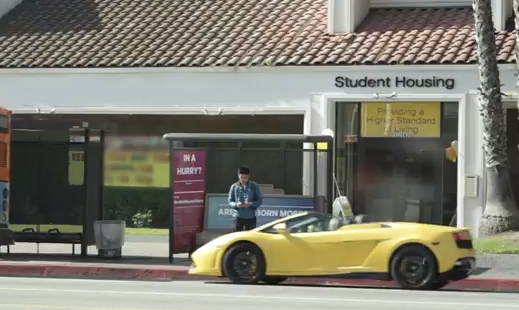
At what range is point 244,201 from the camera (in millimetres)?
18906

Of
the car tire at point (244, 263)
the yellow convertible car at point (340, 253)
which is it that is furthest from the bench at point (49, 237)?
the car tire at point (244, 263)

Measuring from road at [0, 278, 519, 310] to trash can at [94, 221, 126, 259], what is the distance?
2.88m

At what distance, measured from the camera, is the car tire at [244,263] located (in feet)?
55.4

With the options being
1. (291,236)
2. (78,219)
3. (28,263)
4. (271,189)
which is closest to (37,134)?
(78,219)

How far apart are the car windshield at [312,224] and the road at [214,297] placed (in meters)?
0.94

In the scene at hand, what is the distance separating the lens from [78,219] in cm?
2094

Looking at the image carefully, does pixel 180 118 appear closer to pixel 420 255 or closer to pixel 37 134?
pixel 37 134

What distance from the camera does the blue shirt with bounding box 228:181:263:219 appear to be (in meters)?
18.9

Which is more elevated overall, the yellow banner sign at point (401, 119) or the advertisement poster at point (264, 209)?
the yellow banner sign at point (401, 119)

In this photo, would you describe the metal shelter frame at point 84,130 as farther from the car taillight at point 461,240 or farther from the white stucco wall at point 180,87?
the car taillight at point 461,240

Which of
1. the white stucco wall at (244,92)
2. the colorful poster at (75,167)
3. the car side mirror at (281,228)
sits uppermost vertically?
the white stucco wall at (244,92)

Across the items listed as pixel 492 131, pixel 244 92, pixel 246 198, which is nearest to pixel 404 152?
pixel 492 131

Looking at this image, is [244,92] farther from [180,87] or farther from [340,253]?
[340,253]

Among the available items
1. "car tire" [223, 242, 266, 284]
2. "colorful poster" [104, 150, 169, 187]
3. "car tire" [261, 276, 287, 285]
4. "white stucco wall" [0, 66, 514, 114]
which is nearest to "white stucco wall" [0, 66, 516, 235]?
"white stucco wall" [0, 66, 514, 114]
